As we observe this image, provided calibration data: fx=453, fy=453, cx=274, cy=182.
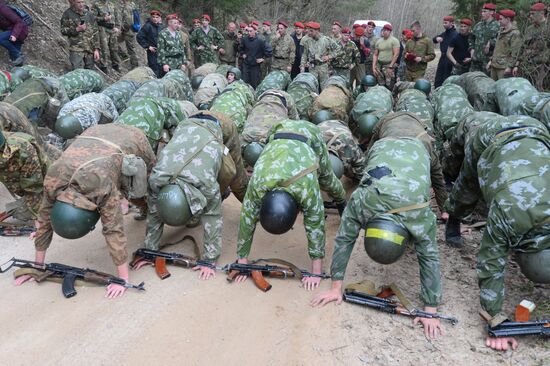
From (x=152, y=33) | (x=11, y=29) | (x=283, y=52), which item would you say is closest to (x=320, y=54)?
(x=283, y=52)

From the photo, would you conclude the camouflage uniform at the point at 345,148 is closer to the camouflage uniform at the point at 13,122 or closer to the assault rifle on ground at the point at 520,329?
the assault rifle on ground at the point at 520,329

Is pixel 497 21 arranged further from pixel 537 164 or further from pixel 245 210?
pixel 245 210

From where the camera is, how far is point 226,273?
448 cm

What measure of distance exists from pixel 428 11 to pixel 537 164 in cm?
2382

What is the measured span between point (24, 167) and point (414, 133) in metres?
4.23

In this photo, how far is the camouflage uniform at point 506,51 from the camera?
816cm

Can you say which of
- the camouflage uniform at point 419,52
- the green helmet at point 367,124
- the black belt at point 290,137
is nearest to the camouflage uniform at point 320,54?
the camouflage uniform at point 419,52

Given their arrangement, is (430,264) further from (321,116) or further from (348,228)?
(321,116)

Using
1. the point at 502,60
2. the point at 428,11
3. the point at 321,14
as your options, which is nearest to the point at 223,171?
the point at 502,60

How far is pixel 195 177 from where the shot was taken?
4.19m

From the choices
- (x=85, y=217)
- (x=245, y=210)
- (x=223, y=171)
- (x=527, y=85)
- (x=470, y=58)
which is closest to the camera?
(x=85, y=217)

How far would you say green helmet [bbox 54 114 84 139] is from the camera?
231 inches

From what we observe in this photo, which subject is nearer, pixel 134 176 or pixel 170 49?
pixel 134 176

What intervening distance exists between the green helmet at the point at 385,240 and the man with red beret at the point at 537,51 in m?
6.22
